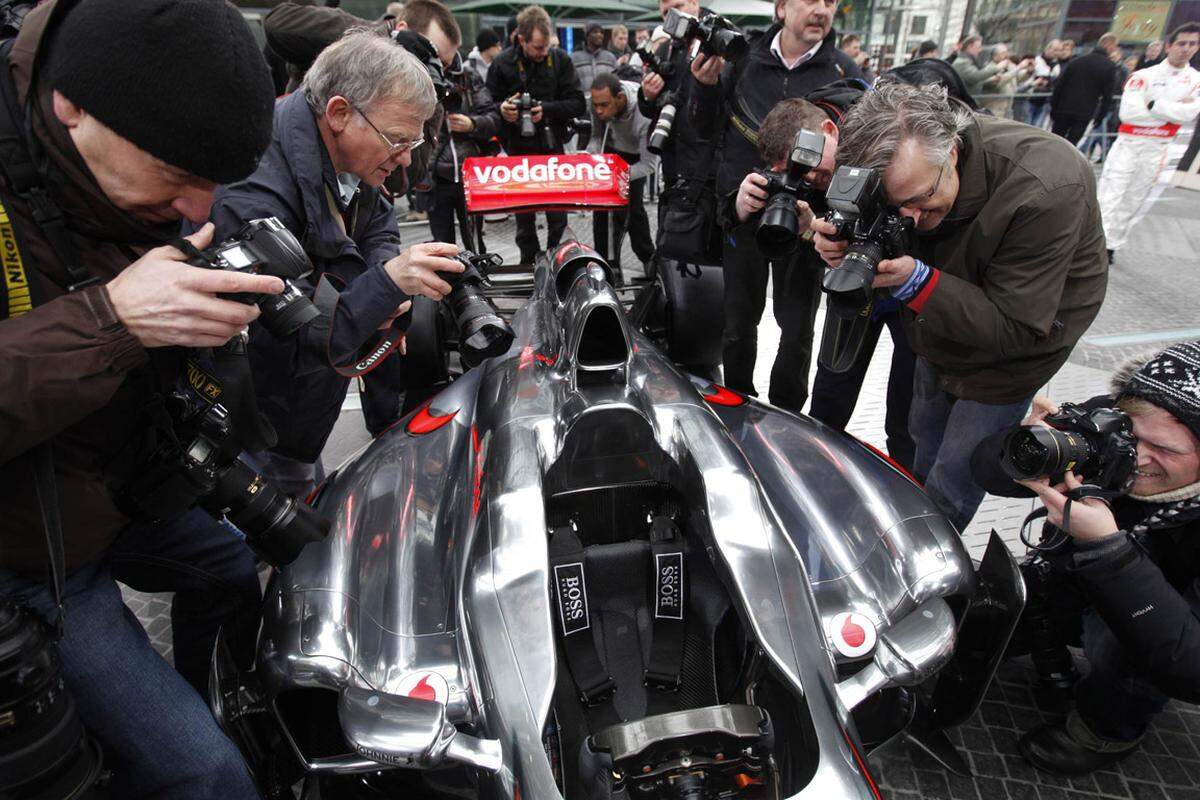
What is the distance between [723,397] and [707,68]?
6.18 feet

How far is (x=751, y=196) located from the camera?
9.24ft

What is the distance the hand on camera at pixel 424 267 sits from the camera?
1.95 meters

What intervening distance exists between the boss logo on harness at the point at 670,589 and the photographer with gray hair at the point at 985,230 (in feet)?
3.45

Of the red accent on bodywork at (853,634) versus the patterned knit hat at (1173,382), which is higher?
the patterned knit hat at (1173,382)

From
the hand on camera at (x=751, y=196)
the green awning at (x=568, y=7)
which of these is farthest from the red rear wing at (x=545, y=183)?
the green awning at (x=568, y=7)

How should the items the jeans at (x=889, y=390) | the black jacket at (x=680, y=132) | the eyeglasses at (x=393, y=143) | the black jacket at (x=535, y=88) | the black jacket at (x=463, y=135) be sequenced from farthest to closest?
the black jacket at (x=535, y=88), the black jacket at (x=463, y=135), the black jacket at (x=680, y=132), the jeans at (x=889, y=390), the eyeglasses at (x=393, y=143)

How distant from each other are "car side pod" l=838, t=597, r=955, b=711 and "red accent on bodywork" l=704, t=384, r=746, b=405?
113 cm

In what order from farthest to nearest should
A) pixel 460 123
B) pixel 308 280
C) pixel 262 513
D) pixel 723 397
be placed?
pixel 460 123
pixel 723 397
pixel 308 280
pixel 262 513

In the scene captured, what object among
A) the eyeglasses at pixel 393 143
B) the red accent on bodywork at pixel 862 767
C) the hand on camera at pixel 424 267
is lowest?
the red accent on bodywork at pixel 862 767

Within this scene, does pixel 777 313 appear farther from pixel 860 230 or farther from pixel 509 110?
pixel 509 110

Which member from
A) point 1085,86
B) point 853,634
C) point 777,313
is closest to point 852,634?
point 853,634

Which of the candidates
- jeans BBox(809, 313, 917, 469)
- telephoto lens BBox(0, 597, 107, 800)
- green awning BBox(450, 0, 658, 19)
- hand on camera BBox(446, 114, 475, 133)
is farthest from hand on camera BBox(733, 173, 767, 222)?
green awning BBox(450, 0, 658, 19)

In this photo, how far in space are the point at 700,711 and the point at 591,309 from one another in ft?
4.03

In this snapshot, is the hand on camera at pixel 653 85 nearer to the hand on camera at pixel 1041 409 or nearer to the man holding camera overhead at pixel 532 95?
the man holding camera overhead at pixel 532 95
